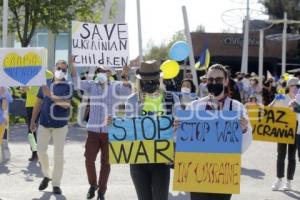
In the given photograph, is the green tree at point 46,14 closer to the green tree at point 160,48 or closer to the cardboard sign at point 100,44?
the cardboard sign at point 100,44

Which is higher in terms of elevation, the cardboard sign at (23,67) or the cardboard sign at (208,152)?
the cardboard sign at (23,67)

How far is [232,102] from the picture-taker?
564 cm

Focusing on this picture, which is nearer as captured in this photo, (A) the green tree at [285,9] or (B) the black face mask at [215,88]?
(B) the black face mask at [215,88]

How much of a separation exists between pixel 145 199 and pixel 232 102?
4.10 ft

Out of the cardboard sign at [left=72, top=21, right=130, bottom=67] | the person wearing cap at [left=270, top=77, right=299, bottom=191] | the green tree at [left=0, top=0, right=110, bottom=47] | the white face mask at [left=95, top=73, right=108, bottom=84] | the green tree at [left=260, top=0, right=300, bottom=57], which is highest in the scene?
the green tree at [left=260, top=0, right=300, bottom=57]

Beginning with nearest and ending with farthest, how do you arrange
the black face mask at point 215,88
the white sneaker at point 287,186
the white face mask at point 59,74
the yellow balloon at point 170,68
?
the black face mask at point 215,88
the white face mask at point 59,74
the white sneaker at point 287,186
the yellow balloon at point 170,68

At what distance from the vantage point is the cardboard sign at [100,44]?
10480 millimetres

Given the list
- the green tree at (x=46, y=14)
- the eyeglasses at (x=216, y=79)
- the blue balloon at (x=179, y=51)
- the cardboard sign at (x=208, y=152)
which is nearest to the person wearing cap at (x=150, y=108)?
the cardboard sign at (x=208, y=152)

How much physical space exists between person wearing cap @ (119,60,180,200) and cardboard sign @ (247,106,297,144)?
3.93m

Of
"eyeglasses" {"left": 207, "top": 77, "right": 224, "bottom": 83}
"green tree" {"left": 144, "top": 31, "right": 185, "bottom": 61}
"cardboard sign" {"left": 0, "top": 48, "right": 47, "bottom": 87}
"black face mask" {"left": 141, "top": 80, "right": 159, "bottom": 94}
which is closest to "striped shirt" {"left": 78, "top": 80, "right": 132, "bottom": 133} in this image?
"cardboard sign" {"left": 0, "top": 48, "right": 47, "bottom": 87}

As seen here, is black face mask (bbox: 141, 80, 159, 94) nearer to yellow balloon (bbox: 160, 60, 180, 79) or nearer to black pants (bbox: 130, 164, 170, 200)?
black pants (bbox: 130, 164, 170, 200)

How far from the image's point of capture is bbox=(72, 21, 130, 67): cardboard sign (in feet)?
34.4

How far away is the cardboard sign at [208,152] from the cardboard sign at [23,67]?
409 centimetres

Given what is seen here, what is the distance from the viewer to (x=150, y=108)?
20.5ft
